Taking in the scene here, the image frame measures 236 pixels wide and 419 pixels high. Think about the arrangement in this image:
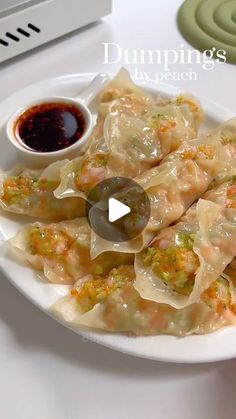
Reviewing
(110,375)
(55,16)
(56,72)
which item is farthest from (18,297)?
(55,16)

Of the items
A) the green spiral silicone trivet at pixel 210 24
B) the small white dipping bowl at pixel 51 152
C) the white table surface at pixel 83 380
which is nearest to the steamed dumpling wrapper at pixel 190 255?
the white table surface at pixel 83 380

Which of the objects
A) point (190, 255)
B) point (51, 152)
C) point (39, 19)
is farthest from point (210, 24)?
point (190, 255)

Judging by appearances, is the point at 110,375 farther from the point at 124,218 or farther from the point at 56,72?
the point at 56,72

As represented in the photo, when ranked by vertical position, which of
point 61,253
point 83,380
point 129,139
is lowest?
point 83,380

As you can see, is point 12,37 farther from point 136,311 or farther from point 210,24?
point 136,311

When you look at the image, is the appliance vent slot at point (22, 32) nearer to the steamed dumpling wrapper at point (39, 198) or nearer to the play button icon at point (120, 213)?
the steamed dumpling wrapper at point (39, 198)

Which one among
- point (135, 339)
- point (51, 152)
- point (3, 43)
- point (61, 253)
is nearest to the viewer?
point (135, 339)

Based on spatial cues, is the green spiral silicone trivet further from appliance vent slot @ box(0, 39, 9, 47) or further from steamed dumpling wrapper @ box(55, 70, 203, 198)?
appliance vent slot @ box(0, 39, 9, 47)
